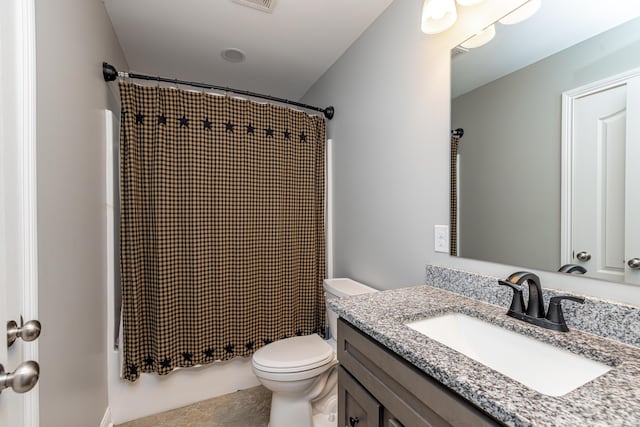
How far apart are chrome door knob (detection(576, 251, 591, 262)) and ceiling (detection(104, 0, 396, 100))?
1.52 meters

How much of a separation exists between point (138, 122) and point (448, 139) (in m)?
1.69

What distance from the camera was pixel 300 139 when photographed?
82.1 inches

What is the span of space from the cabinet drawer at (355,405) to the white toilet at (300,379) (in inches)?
17.6

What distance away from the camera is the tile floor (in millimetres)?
1619

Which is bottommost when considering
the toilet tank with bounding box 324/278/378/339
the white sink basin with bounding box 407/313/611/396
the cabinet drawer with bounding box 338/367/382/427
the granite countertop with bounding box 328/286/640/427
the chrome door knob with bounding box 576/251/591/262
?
the cabinet drawer with bounding box 338/367/382/427

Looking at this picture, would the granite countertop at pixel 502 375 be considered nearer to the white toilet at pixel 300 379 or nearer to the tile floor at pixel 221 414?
the white toilet at pixel 300 379

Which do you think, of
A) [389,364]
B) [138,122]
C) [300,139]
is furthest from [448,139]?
[138,122]

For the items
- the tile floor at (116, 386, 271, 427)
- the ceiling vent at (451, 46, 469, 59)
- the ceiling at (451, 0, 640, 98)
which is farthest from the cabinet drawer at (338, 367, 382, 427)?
the ceiling vent at (451, 46, 469, 59)

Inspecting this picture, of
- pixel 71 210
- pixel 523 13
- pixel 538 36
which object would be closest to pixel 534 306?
pixel 538 36

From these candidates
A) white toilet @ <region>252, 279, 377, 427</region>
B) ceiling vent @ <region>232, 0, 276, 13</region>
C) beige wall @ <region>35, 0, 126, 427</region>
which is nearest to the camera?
beige wall @ <region>35, 0, 126, 427</region>

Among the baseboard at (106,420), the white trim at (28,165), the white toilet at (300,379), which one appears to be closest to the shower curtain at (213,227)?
the baseboard at (106,420)

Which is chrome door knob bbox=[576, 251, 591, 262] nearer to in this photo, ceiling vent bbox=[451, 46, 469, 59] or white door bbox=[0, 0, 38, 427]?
ceiling vent bbox=[451, 46, 469, 59]

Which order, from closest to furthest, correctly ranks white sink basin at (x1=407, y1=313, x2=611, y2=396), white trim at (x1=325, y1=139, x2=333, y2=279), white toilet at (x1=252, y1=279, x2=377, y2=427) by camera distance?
white sink basin at (x1=407, y1=313, x2=611, y2=396) < white toilet at (x1=252, y1=279, x2=377, y2=427) < white trim at (x1=325, y1=139, x2=333, y2=279)

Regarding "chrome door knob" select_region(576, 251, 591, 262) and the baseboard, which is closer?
"chrome door knob" select_region(576, 251, 591, 262)
